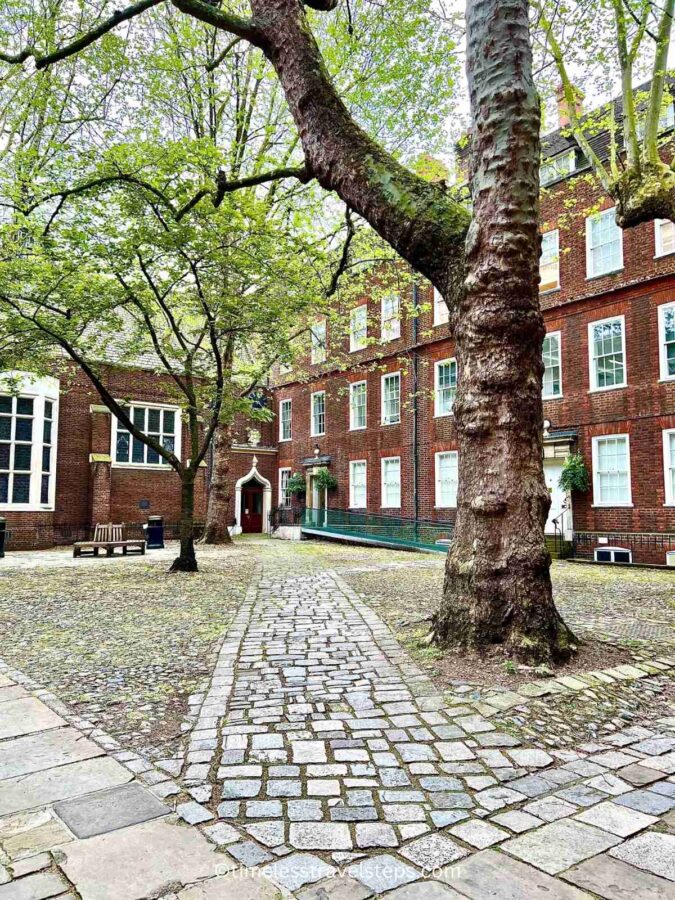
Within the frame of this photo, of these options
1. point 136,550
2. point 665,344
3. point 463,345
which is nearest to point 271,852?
point 463,345

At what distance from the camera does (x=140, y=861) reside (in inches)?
83.4

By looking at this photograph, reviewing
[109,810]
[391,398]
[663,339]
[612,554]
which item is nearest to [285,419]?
[391,398]

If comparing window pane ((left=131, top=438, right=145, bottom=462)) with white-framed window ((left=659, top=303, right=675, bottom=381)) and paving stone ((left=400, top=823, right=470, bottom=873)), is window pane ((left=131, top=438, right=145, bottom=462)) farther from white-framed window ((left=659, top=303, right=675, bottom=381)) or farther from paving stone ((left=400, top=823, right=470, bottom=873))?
paving stone ((left=400, top=823, right=470, bottom=873))

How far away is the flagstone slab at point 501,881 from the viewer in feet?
6.40

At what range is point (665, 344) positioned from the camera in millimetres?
15562

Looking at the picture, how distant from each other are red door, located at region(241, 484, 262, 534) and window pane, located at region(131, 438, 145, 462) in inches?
307

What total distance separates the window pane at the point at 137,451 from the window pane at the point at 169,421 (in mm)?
1431

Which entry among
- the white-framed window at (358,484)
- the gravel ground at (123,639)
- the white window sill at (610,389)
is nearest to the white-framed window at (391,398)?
the white-framed window at (358,484)

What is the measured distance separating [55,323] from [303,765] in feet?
33.6

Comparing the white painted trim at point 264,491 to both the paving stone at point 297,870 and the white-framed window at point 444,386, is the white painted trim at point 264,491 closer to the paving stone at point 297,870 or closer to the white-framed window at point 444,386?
the white-framed window at point 444,386

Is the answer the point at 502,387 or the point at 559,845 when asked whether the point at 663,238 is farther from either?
the point at 559,845

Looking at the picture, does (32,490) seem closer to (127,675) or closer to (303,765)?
(127,675)

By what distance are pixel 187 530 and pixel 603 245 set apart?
14.3 metres

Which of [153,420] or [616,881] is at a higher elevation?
[153,420]
